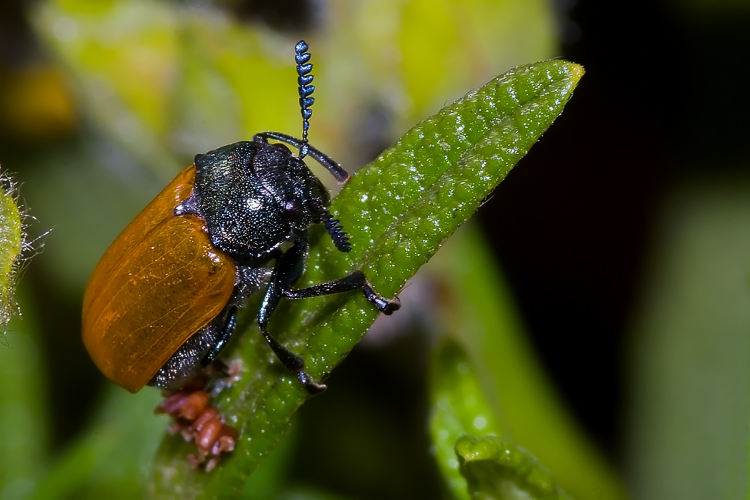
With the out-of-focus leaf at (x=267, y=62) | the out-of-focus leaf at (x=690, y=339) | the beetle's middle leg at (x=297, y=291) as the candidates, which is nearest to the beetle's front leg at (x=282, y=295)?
the beetle's middle leg at (x=297, y=291)

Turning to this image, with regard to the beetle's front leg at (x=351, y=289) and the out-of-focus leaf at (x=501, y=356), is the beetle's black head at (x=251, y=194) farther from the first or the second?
the out-of-focus leaf at (x=501, y=356)

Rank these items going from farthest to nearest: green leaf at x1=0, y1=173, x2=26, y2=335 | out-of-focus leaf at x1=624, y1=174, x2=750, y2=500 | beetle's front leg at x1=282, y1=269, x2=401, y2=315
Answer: out-of-focus leaf at x1=624, y1=174, x2=750, y2=500, beetle's front leg at x1=282, y1=269, x2=401, y2=315, green leaf at x1=0, y1=173, x2=26, y2=335

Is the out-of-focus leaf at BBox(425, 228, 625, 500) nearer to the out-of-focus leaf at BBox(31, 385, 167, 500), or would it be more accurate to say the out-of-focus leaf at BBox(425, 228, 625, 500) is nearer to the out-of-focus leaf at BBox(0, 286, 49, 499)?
the out-of-focus leaf at BBox(31, 385, 167, 500)

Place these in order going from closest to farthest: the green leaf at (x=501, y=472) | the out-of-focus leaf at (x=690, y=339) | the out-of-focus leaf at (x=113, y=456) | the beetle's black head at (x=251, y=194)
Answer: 1. the green leaf at (x=501, y=472)
2. the out-of-focus leaf at (x=113, y=456)
3. the beetle's black head at (x=251, y=194)
4. the out-of-focus leaf at (x=690, y=339)

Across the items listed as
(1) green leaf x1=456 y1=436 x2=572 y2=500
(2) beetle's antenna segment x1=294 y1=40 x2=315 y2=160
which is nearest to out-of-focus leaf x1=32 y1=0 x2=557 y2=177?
(2) beetle's antenna segment x1=294 y1=40 x2=315 y2=160

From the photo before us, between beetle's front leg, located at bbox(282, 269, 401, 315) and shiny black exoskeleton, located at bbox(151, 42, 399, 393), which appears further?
shiny black exoskeleton, located at bbox(151, 42, 399, 393)

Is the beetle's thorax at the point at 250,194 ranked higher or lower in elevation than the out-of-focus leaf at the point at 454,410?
higher

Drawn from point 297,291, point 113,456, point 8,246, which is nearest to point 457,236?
point 297,291
